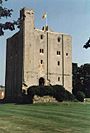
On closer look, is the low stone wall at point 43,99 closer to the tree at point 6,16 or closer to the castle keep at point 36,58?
the castle keep at point 36,58

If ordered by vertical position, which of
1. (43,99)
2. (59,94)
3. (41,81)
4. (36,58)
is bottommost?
(43,99)

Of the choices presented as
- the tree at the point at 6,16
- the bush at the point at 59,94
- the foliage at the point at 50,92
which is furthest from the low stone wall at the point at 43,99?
the tree at the point at 6,16

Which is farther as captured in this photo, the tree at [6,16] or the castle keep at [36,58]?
the castle keep at [36,58]

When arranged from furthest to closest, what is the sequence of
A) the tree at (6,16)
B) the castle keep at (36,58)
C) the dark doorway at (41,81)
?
the dark doorway at (41,81) < the castle keep at (36,58) < the tree at (6,16)

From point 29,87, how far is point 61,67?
8.82 meters

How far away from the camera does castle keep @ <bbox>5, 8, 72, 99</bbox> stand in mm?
57656

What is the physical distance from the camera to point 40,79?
198 feet

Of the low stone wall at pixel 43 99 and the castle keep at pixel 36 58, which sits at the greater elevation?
the castle keep at pixel 36 58

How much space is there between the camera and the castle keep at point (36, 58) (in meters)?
57.7

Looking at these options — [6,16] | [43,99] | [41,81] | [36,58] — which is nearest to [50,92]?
[43,99]

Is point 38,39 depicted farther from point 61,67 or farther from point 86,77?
point 86,77

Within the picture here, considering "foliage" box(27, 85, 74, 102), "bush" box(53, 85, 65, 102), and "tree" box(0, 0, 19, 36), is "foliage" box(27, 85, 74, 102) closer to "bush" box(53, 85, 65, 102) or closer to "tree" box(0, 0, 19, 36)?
"bush" box(53, 85, 65, 102)

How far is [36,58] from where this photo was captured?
59.2 metres

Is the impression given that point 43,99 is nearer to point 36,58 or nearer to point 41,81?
point 41,81
